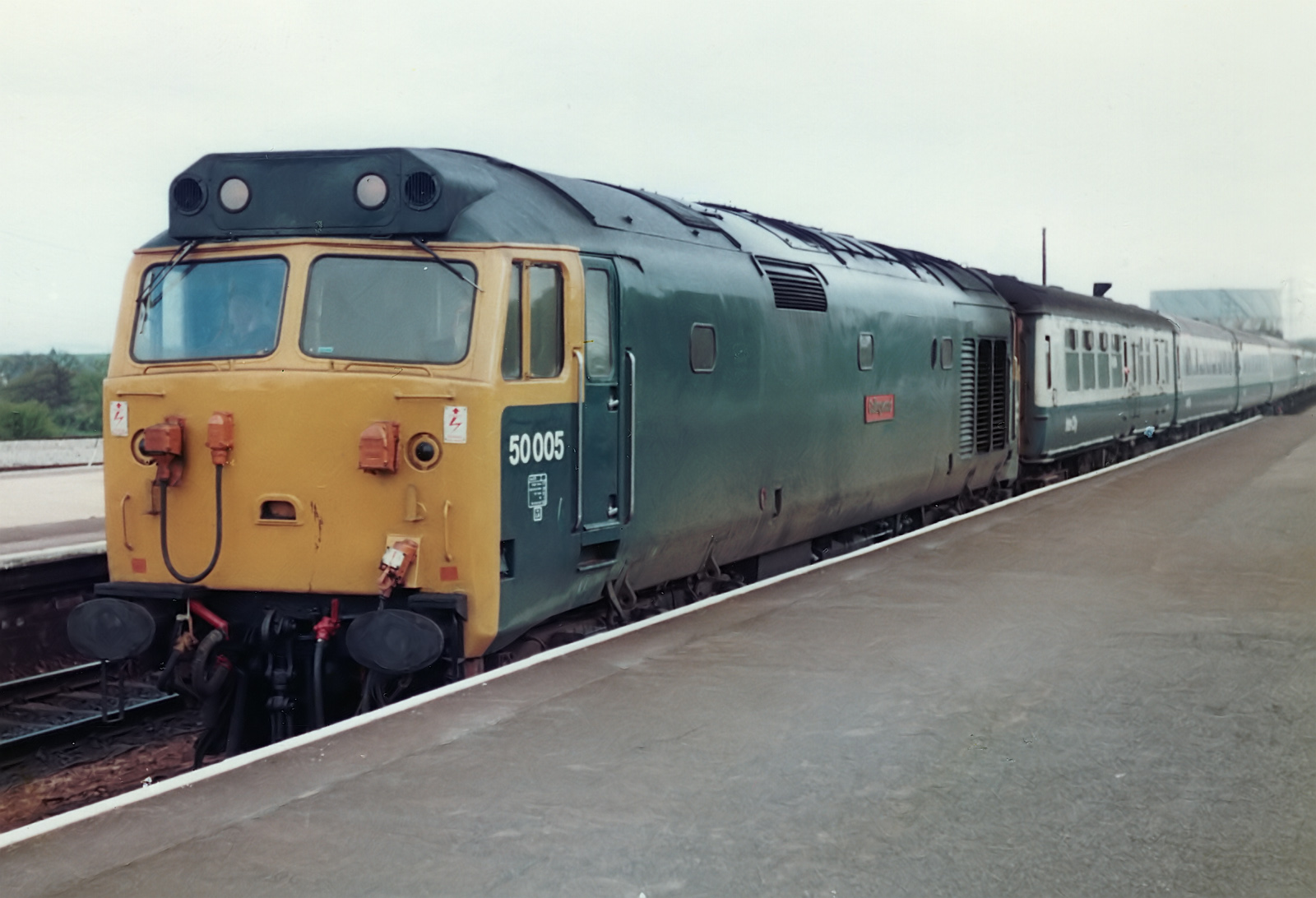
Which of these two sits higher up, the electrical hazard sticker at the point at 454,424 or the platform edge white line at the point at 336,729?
the electrical hazard sticker at the point at 454,424

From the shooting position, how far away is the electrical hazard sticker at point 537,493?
6879 millimetres

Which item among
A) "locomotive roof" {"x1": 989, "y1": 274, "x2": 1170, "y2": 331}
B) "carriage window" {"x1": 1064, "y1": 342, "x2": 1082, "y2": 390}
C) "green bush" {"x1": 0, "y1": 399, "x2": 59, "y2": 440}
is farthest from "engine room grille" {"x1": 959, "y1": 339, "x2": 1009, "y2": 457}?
"green bush" {"x1": 0, "y1": 399, "x2": 59, "y2": 440}

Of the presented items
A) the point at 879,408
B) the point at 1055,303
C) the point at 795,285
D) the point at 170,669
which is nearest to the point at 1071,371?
the point at 1055,303

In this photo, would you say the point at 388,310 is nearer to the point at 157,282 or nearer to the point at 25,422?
the point at 157,282

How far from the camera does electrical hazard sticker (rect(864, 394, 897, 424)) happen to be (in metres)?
11.7

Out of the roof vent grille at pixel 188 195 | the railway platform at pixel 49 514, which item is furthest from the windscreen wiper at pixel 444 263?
the railway platform at pixel 49 514

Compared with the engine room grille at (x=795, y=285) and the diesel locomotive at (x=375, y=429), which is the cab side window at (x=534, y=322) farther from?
the engine room grille at (x=795, y=285)

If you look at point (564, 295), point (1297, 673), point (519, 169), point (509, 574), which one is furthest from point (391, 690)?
point (1297, 673)

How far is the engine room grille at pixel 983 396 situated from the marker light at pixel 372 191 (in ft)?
30.3

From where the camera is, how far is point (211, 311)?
6.97m

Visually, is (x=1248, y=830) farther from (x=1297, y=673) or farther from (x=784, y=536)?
(x=784, y=536)

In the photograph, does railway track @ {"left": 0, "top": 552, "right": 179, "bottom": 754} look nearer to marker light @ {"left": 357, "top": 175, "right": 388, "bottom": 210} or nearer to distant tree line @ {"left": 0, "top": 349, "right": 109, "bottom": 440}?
marker light @ {"left": 357, "top": 175, "right": 388, "bottom": 210}

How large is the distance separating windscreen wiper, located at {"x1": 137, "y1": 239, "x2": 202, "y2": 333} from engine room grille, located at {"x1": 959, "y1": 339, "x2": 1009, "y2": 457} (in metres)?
9.67

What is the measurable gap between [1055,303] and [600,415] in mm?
13428
